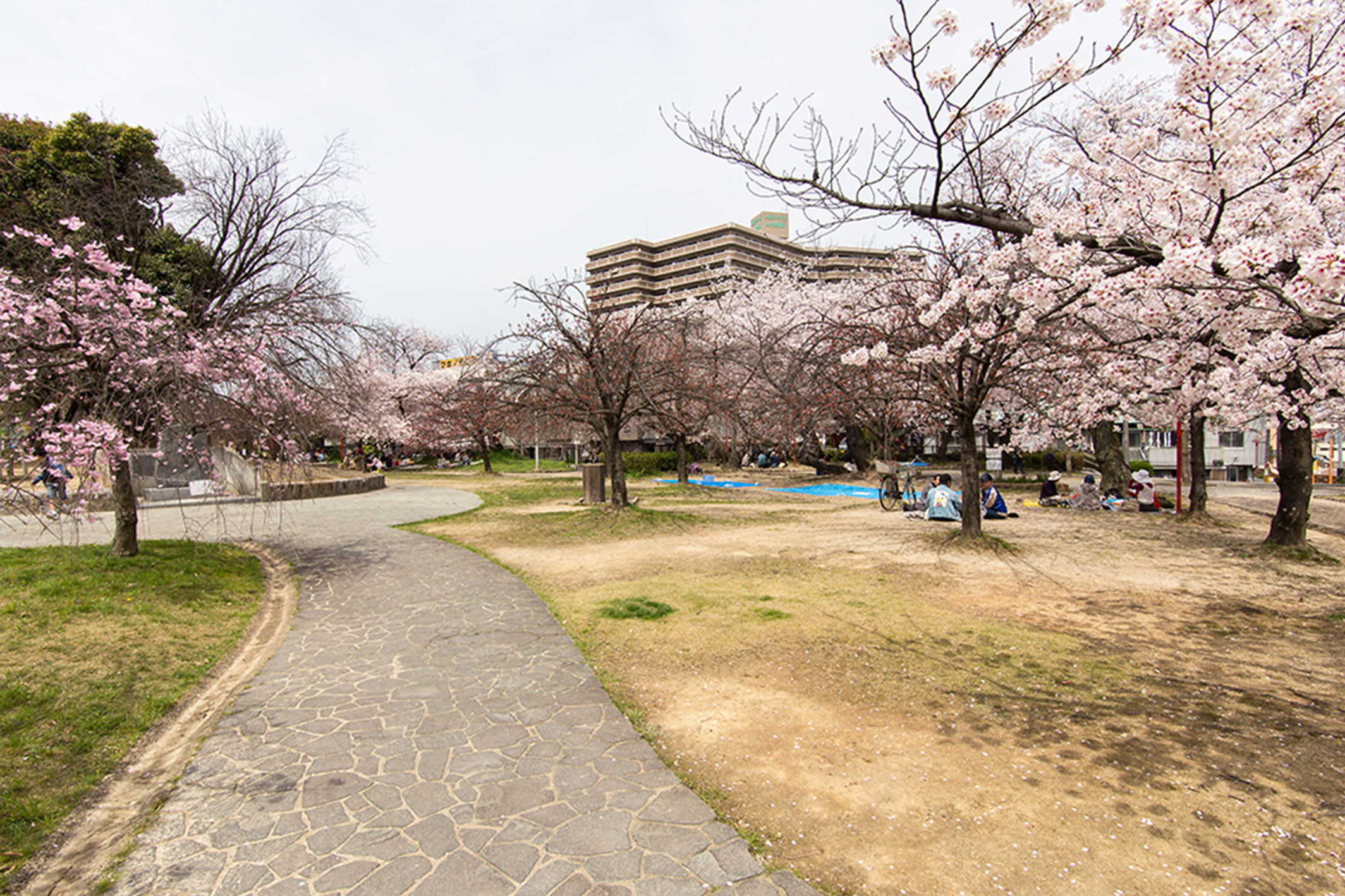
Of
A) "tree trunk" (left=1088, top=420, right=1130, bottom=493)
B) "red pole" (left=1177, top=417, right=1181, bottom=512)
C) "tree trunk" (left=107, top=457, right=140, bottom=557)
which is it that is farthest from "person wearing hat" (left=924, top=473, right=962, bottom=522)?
"tree trunk" (left=107, top=457, right=140, bottom=557)

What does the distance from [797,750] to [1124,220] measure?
17.1 ft

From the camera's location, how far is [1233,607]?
285 inches

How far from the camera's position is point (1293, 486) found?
10.2 meters

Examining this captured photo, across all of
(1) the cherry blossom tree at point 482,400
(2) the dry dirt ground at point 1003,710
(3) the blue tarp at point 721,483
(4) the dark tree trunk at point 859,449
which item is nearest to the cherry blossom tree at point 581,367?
(1) the cherry blossom tree at point 482,400

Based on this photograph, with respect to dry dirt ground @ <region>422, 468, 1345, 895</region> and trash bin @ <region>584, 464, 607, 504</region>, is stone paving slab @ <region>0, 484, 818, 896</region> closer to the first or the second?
dry dirt ground @ <region>422, 468, 1345, 895</region>

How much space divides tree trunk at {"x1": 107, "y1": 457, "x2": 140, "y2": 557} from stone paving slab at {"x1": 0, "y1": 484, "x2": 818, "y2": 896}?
4068 millimetres

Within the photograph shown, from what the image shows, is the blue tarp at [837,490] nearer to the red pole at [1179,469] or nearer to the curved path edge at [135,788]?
the red pole at [1179,469]

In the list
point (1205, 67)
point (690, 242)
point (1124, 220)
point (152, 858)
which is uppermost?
point (690, 242)

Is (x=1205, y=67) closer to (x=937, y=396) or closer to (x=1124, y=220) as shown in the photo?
(x=1124, y=220)

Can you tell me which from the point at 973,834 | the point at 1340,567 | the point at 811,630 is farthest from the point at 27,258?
the point at 1340,567

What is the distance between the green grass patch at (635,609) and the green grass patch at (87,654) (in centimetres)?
380

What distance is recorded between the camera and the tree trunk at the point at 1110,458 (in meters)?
18.6

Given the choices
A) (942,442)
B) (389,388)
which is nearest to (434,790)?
(942,442)

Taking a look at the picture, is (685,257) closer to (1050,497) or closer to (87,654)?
(1050,497)
